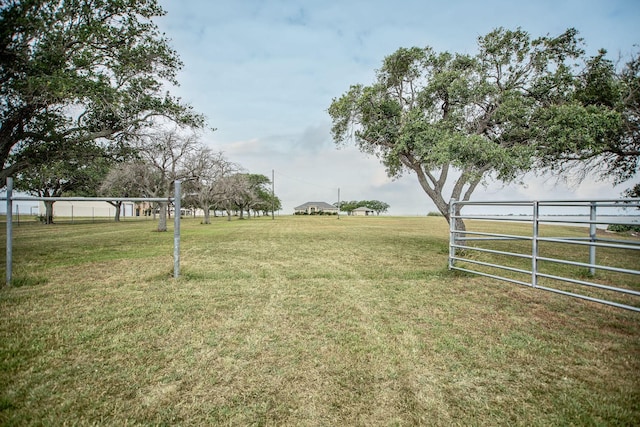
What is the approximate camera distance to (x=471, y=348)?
10.3ft

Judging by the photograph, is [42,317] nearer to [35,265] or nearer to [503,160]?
[35,265]

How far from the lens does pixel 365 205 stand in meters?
130

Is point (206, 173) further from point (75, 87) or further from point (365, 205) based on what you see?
point (365, 205)

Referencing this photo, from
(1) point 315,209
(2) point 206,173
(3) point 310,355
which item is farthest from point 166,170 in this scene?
(1) point 315,209

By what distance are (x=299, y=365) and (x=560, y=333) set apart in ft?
11.2

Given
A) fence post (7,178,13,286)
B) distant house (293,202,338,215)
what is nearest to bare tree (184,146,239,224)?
fence post (7,178,13,286)

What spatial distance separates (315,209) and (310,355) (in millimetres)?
102937

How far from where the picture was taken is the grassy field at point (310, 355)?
7.02 ft

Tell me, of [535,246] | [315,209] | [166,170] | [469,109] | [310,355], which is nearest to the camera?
[310,355]

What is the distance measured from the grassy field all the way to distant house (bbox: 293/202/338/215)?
9567cm

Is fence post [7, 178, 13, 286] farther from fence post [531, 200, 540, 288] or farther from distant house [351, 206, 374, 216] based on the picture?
distant house [351, 206, 374, 216]

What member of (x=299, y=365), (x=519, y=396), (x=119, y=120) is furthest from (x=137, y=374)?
(x=119, y=120)

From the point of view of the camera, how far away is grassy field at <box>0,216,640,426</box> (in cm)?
214

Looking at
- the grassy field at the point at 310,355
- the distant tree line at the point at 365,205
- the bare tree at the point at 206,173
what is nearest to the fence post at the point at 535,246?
the grassy field at the point at 310,355
